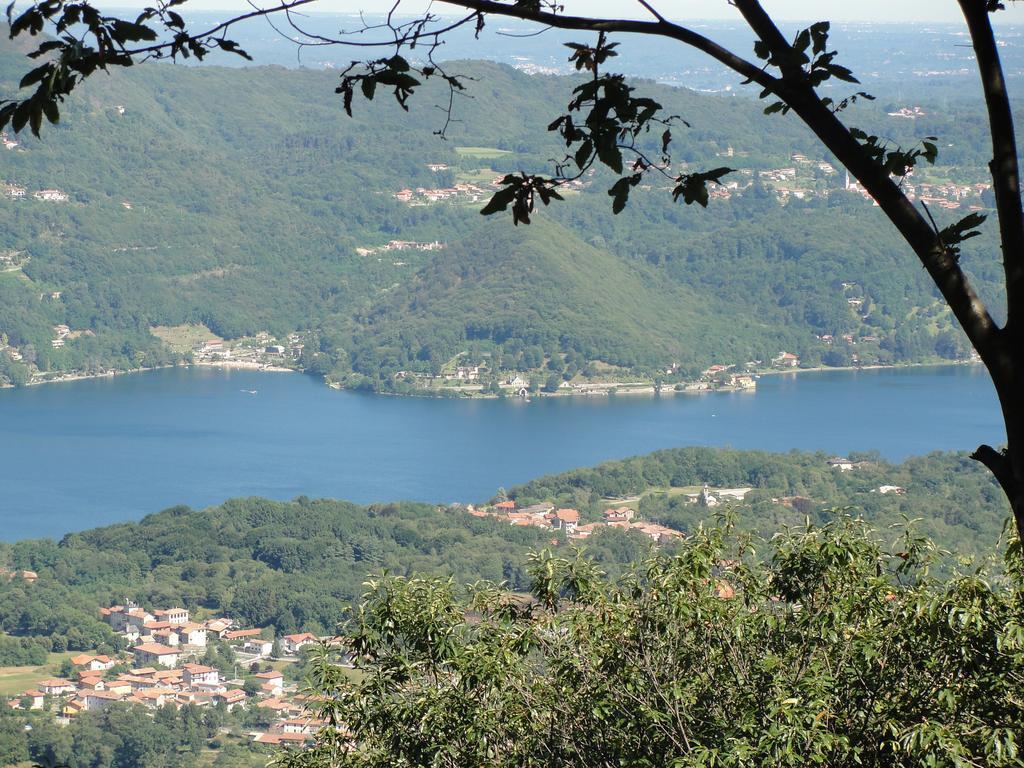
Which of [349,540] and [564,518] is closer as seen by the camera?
[349,540]

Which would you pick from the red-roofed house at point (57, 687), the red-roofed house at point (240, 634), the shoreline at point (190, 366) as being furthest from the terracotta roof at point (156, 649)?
the shoreline at point (190, 366)

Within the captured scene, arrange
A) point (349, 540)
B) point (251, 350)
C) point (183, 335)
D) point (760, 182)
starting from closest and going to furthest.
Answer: point (349, 540) → point (251, 350) → point (183, 335) → point (760, 182)

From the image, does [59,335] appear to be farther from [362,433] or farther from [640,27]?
[640,27]

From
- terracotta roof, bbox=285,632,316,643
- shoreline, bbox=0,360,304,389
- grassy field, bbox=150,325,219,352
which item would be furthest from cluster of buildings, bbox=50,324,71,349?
terracotta roof, bbox=285,632,316,643

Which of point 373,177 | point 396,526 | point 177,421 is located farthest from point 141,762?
point 373,177

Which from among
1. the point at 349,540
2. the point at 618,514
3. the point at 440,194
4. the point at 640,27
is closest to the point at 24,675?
the point at 349,540

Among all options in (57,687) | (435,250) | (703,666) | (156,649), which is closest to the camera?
(703,666)
